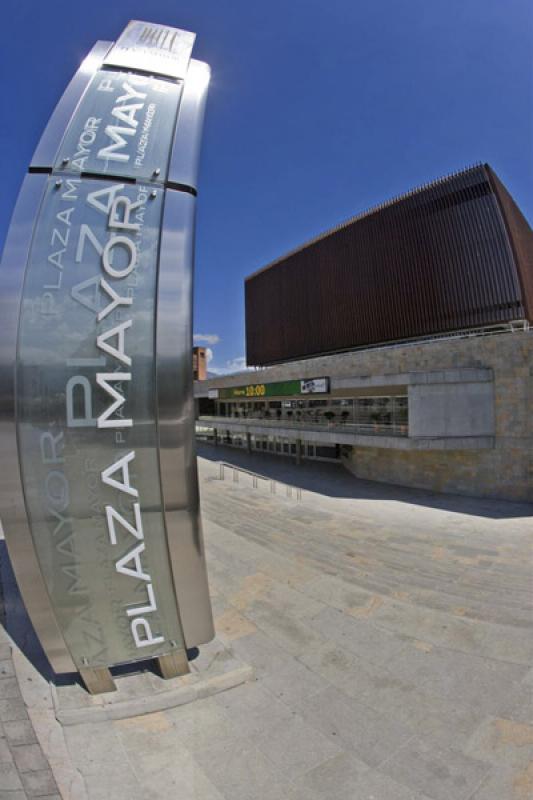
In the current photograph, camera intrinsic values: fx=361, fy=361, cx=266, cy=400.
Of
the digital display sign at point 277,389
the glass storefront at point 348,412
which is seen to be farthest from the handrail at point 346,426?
the digital display sign at point 277,389

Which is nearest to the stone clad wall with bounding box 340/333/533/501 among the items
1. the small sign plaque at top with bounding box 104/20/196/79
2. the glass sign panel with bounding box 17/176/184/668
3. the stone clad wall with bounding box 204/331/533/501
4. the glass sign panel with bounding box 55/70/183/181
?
the stone clad wall with bounding box 204/331/533/501

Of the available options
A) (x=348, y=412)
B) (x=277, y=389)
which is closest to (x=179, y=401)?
(x=348, y=412)

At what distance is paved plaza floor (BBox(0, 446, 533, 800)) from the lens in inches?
151

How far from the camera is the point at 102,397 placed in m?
4.64

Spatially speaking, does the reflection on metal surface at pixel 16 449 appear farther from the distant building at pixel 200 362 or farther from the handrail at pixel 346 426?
the distant building at pixel 200 362

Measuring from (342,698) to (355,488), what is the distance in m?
14.4

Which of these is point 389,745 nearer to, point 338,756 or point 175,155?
point 338,756

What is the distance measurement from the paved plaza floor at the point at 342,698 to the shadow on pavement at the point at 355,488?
479 cm

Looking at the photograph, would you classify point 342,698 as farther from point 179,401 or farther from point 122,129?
point 122,129

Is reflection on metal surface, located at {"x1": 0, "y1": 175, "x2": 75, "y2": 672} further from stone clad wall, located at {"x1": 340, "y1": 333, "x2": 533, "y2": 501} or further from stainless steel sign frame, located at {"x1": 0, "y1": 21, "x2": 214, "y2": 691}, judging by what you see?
stone clad wall, located at {"x1": 340, "y1": 333, "x2": 533, "y2": 501}

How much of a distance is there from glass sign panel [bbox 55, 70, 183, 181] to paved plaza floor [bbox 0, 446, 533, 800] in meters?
7.22

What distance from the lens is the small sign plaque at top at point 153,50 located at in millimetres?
5780

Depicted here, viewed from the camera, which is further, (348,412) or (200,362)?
(200,362)

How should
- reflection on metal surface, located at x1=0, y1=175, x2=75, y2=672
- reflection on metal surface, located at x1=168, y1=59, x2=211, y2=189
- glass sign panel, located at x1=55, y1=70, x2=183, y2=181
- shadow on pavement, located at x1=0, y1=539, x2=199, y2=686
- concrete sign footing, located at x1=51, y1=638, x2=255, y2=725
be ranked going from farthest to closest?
shadow on pavement, located at x1=0, y1=539, x2=199, y2=686, reflection on metal surface, located at x1=168, y1=59, x2=211, y2=189, glass sign panel, located at x1=55, y1=70, x2=183, y2=181, concrete sign footing, located at x1=51, y1=638, x2=255, y2=725, reflection on metal surface, located at x1=0, y1=175, x2=75, y2=672
